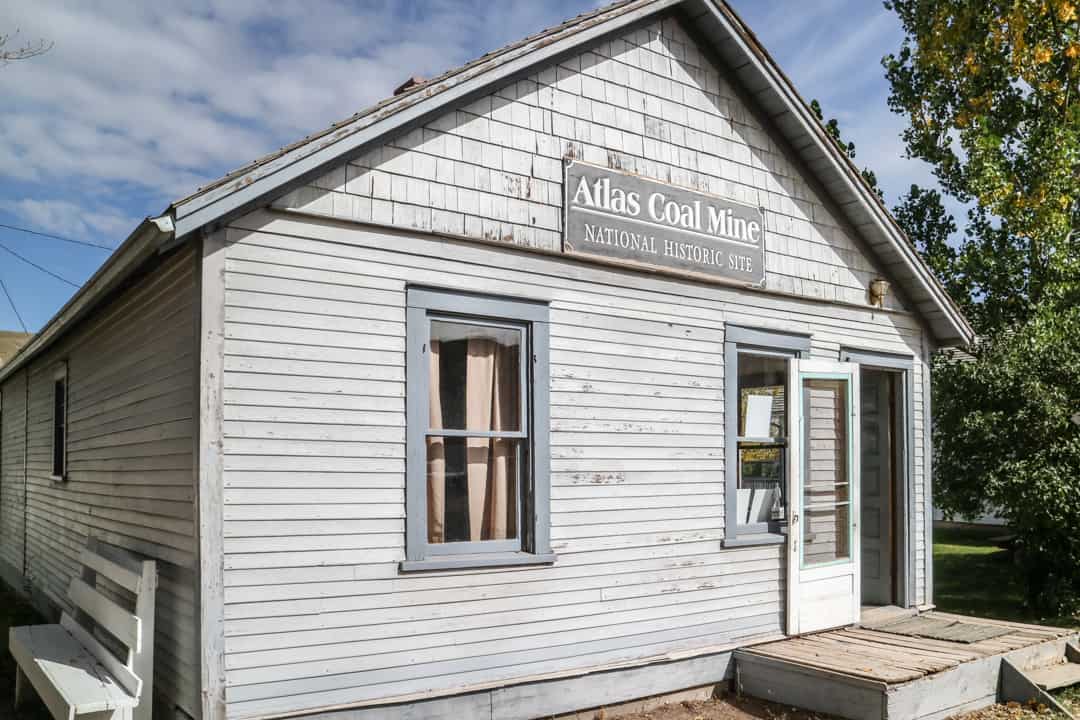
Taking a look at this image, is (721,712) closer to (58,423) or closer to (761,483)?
(761,483)

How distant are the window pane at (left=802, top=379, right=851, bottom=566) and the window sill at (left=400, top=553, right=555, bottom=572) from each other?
10.4 feet

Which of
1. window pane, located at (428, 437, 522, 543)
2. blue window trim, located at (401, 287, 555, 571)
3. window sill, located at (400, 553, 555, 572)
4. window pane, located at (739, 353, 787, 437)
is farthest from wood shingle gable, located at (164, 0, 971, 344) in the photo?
window sill, located at (400, 553, 555, 572)

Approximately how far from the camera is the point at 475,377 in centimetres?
635

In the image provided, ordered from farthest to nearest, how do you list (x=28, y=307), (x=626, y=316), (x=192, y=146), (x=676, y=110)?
1. (x=28, y=307)
2. (x=192, y=146)
3. (x=676, y=110)
4. (x=626, y=316)

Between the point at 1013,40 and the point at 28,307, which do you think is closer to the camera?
the point at 1013,40

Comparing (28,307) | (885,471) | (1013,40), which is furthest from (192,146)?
(885,471)

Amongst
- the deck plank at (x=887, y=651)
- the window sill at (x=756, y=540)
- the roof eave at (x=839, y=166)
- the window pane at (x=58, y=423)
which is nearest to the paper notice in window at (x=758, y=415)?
the window sill at (x=756, y=540)

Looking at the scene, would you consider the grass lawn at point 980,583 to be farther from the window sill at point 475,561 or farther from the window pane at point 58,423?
the window pane at point 58,423

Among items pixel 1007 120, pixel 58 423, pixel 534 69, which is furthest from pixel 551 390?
pixel 1007 120

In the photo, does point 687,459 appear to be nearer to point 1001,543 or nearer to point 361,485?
point 361,485

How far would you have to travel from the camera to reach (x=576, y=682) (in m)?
6.57

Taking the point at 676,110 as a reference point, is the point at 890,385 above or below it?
below

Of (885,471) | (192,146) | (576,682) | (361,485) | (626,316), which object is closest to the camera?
(361,485)

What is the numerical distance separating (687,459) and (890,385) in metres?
3.63
